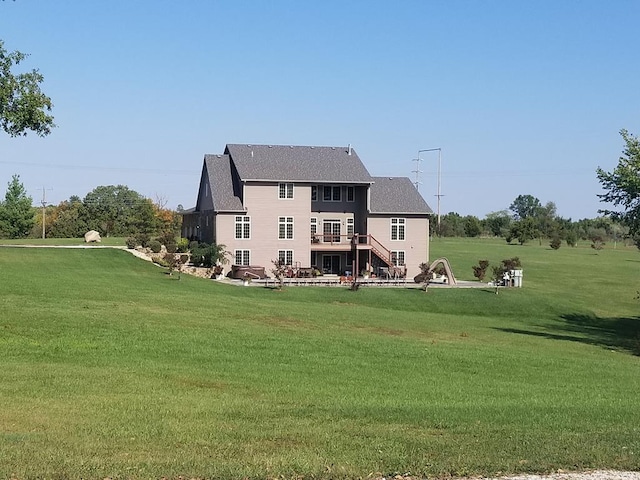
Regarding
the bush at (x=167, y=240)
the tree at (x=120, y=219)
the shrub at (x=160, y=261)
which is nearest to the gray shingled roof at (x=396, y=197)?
the bush at (x=167, y=240)

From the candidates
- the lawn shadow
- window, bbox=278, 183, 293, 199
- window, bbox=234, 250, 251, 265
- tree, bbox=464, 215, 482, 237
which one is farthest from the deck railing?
tree, bbox=464, 215, 482, 237

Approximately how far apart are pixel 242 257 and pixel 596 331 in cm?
2592

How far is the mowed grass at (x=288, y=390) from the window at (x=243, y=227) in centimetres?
1934

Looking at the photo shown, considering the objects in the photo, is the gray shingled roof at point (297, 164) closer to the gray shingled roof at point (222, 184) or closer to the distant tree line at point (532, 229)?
the gray shingled roof at point (222, 184)

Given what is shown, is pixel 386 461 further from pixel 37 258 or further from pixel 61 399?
pixel 37 258

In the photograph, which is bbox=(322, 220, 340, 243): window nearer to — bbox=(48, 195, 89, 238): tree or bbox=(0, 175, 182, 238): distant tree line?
bbox=(0, 175, 182, 238): distant tree line

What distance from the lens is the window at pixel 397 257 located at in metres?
60.2

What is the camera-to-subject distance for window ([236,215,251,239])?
5650 centimetres

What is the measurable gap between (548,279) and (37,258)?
3969cm

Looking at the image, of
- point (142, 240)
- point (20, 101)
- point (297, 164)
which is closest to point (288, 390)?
point (20, 101)

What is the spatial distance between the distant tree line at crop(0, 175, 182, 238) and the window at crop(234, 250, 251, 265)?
27.0m

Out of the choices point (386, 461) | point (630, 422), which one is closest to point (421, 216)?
point (630, 422)

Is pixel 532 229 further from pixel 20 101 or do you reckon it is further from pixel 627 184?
pixel 20 101

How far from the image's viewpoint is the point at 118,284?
4056 cm
